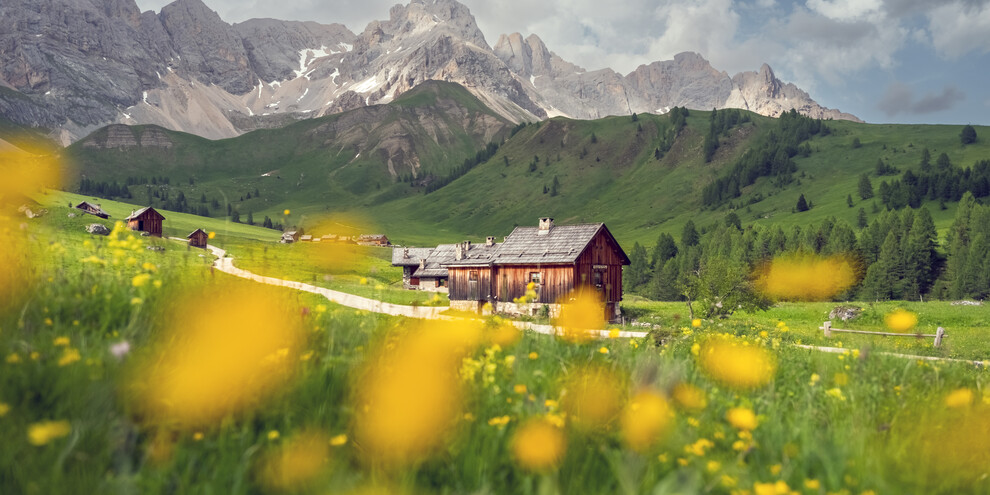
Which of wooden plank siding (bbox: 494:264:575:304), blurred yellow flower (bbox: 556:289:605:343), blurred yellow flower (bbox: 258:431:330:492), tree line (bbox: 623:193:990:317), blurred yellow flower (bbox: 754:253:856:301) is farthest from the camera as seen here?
blurred yellow flower (bbox: 754:253:856:301)

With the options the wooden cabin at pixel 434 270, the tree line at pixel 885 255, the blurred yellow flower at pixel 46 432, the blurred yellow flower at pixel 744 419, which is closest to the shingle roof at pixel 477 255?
the wooden cabin at pixel 434 270

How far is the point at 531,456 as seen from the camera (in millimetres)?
4215

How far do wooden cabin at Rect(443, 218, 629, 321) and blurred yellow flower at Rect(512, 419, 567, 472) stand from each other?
167 ft

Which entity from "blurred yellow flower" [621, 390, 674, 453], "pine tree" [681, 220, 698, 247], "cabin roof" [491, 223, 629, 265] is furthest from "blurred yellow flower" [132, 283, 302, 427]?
"pine tree" [681, 220, 698, 247]

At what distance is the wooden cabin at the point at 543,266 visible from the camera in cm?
5884

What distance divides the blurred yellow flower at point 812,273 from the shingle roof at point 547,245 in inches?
2571

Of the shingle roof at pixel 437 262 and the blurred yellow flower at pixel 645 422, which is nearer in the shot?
the blurred yellow flower at pixel 645 422

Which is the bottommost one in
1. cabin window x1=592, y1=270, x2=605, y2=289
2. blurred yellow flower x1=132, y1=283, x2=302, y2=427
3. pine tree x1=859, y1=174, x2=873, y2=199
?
blurred yellow flower x1=132, y1=283, x2=302, y2=427

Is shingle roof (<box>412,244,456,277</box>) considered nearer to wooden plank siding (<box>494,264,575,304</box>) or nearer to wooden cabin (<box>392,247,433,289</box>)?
wooden cabin (<box>392,247,433,289</box>)

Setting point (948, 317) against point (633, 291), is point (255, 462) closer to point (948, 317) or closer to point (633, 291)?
point (948, 317)

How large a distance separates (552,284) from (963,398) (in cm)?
5367

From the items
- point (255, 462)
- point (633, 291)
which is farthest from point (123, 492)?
point (633, 291)

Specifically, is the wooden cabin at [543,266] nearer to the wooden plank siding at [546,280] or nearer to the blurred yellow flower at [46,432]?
the wooden plank siding at [546,280]

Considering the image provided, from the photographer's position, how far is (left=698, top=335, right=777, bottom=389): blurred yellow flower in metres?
7.47
